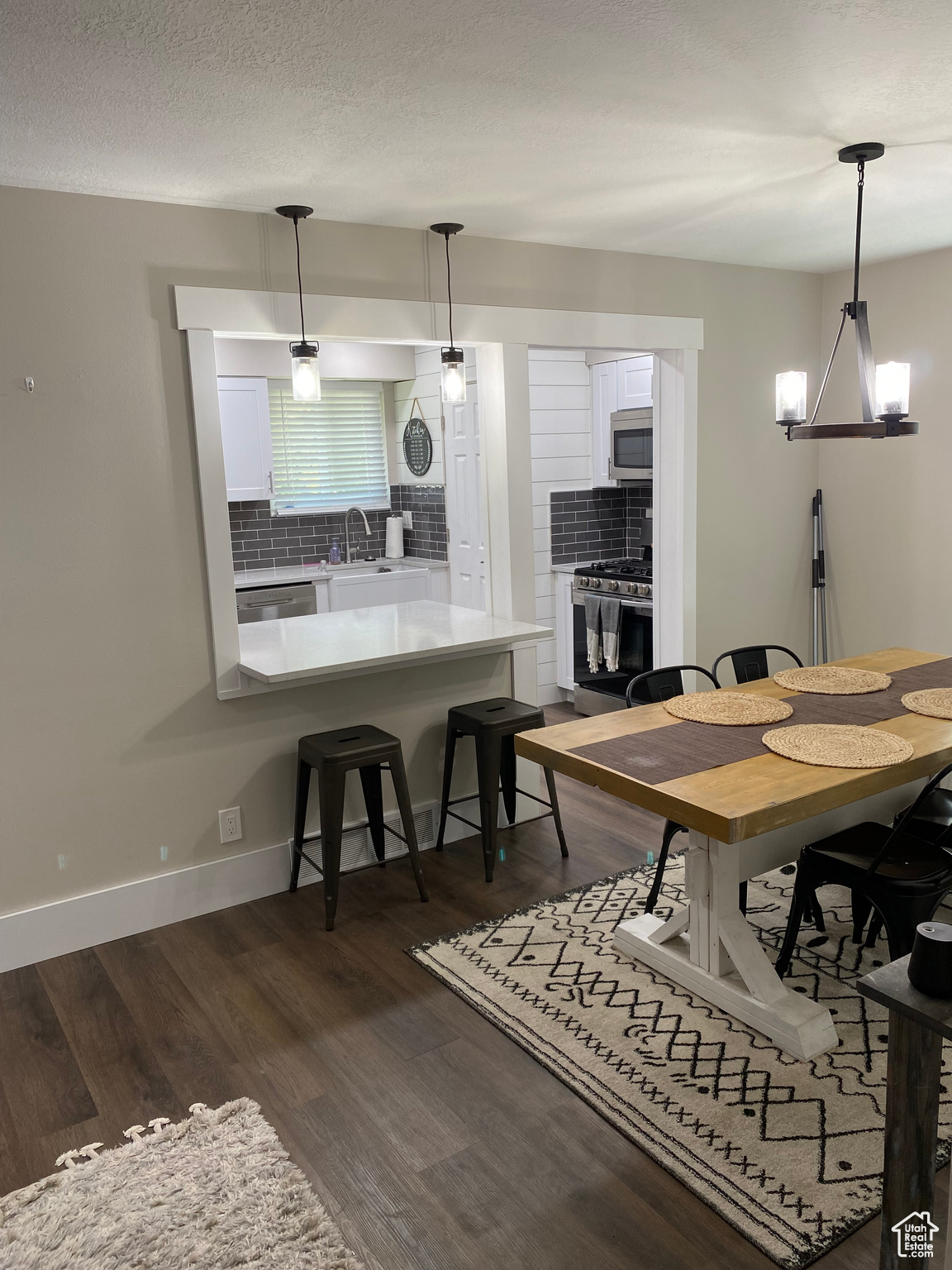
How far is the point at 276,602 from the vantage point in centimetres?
584

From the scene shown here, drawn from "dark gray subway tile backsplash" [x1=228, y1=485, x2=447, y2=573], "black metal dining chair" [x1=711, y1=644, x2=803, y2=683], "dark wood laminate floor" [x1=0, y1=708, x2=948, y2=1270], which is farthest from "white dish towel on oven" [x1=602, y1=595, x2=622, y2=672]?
"dark wood laminate floor" [x1=0, y1=708, x2=948, y2=1270]

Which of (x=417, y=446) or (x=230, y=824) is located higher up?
(x=417, y=446)

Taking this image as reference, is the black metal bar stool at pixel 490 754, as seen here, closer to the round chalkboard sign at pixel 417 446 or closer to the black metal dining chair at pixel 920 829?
the black metal dining chair at pixel 920 829

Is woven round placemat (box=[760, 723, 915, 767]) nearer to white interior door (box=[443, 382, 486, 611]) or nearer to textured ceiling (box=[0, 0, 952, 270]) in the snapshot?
textured ceiling (box=[0, 0, 952, 270])

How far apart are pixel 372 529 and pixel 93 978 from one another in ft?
14.1

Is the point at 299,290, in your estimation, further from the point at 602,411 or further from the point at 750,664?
the point at 602,411

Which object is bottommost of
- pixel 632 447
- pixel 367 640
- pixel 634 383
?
pixel 367 640

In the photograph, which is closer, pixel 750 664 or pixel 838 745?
pixel 838 745

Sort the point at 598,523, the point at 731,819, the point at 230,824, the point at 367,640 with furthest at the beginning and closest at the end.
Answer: the point at 598,523 → the point at 367,640 → the point at 230,824 → the point at 731,819

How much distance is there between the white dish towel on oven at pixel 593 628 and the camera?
5.36m

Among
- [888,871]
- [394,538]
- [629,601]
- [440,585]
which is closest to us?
[888,871]

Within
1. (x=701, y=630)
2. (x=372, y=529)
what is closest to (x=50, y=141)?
(x=701, y=630)

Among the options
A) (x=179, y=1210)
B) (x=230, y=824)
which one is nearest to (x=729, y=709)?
(x=230, y=824)

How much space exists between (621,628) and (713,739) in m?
2.46
